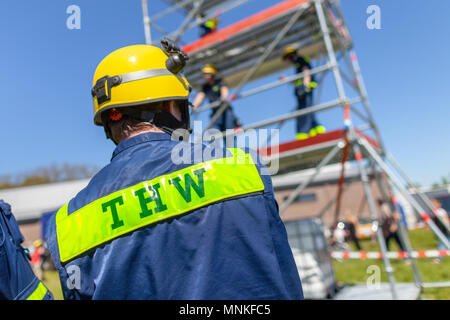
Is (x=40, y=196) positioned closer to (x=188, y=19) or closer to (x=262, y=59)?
(x=188, y=19)

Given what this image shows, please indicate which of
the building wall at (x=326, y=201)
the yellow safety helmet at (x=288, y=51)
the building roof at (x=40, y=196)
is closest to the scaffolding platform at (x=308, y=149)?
the yellow safety helmet at (x=288, y=51)

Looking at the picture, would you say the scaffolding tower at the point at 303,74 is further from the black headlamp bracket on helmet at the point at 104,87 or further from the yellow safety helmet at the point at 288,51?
the black headlamp bracket on helmet at the point at 104,87

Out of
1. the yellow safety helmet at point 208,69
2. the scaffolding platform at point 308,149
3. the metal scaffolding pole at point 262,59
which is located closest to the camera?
the scaffolding platform at point 308,149

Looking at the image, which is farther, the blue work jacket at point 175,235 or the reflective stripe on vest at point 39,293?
the reflective stripe on vest at point 39,293

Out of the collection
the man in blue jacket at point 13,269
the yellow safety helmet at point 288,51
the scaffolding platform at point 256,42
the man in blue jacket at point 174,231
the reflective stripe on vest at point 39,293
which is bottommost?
the reflective stripe on vest at point 39,293

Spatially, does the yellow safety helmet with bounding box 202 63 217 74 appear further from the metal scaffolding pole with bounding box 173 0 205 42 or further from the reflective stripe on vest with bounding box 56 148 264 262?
the reflective stripe on vest with bounding box 56 148 264 262

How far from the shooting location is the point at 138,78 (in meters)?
1.52

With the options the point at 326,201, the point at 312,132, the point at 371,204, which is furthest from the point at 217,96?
the point at 326,201

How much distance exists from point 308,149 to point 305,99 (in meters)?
0.89

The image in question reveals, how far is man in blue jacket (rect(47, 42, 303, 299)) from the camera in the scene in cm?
99

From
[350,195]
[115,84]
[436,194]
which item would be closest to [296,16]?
[115,84]

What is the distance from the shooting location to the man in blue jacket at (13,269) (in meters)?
1.77

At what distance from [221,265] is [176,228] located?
19cm
